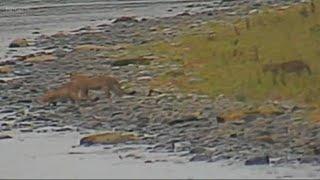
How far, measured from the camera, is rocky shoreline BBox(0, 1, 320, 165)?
459 inches

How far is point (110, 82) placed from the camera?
1608cm

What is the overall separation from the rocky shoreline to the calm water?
7155mm

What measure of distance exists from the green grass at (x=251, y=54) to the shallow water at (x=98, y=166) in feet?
10.1

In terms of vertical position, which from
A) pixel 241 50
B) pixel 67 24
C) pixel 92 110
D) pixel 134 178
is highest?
pixel 67 24

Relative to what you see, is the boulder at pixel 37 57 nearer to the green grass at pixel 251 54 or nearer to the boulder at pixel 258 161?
the green grass at pixel 251 54

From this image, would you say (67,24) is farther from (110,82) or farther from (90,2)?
(110,82)

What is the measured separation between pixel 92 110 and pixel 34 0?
25780 mm

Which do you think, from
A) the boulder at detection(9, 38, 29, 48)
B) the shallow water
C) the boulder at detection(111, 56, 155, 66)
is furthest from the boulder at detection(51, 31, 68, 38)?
the shallow water

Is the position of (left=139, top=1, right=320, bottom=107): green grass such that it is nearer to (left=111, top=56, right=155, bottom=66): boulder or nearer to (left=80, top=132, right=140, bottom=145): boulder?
(left=111, top=56, right=155, bottom=66): boulder

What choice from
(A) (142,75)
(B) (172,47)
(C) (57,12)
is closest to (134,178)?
(A) (142,75)

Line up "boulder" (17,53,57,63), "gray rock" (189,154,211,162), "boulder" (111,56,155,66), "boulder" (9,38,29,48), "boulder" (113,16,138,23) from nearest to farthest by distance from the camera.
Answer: "gray rock" (189,154,211,162), "boulder" (111,56,155,66), "boulder" (17,53,57,63), "boulder" (9,38,29,48), "boulder" (113,16,138,23)

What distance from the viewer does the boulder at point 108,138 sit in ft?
40.8

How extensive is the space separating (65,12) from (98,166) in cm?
2416

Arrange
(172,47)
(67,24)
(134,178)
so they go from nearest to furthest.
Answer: (134,178) < (172,47) < (67,24)
